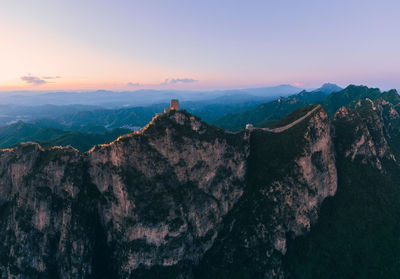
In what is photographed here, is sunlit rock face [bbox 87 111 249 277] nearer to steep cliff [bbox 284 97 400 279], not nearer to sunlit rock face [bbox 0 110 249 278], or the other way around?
sunlit rock face [bbox 0 110 249 278]

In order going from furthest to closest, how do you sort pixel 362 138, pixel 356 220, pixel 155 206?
pixel 362 138 → pixel 356 220 → pixel 155 206

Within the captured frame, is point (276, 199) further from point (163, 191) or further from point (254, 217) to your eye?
point (163, 191)

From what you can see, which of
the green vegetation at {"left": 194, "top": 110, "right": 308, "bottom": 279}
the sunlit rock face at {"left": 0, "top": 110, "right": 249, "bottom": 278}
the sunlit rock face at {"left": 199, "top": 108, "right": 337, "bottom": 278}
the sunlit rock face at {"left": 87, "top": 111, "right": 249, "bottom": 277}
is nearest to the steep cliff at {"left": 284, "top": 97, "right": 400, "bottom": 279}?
the sunlit rock face at {"left": 199, "top": 108, "right": 337, "bottom": 278}

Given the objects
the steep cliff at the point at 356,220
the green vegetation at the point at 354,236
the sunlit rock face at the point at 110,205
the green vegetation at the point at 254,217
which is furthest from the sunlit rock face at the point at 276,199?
the sunlit rock face at the point at 110,205

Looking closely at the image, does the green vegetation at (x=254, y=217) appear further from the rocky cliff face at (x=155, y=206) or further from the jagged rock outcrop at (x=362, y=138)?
the jagged rock outcrop at (x=362, y=138)

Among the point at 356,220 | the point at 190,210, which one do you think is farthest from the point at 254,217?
the point at 356,220

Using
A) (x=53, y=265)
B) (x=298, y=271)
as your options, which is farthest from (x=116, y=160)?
(x=298, y=271)
